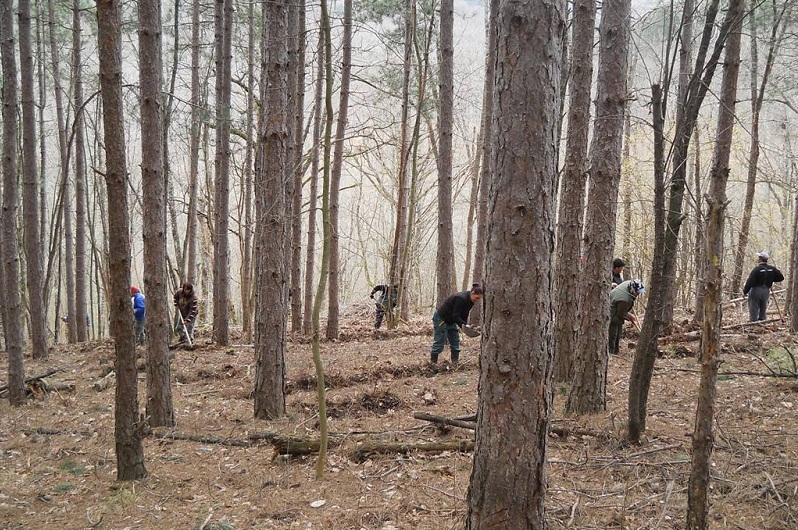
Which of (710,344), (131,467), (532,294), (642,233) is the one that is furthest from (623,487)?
(642,233)

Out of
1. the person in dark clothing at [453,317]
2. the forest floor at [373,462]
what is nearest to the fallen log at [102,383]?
the forest floor at [373,462]

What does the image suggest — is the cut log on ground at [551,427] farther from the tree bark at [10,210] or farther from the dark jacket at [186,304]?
the dark jacket at [186,304]

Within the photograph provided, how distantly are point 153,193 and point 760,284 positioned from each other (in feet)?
39.9

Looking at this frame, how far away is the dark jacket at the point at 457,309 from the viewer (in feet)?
30.7

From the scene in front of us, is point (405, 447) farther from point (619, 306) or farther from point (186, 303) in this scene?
point (186, 303)

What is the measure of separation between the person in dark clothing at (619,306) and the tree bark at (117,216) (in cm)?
772

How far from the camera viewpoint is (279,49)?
6.38 metres

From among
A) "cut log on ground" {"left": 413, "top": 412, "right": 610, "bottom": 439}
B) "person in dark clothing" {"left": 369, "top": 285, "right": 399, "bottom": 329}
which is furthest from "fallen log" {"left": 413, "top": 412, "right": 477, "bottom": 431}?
"person in dark clothing" {"left": 369, "top": 285, "right": 399, "bottom": 329}

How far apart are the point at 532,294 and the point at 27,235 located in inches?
374

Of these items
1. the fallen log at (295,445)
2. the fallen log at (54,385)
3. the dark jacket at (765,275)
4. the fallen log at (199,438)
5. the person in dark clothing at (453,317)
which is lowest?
the fallen log at (54,385)

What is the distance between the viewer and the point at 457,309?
9.39 meters

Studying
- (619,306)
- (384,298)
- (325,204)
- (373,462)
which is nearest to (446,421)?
(373,462)

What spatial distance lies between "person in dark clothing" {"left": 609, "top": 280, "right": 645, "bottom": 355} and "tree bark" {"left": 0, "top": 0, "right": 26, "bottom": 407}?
9170mm

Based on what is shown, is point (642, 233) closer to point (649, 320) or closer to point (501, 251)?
point (649, 320)
